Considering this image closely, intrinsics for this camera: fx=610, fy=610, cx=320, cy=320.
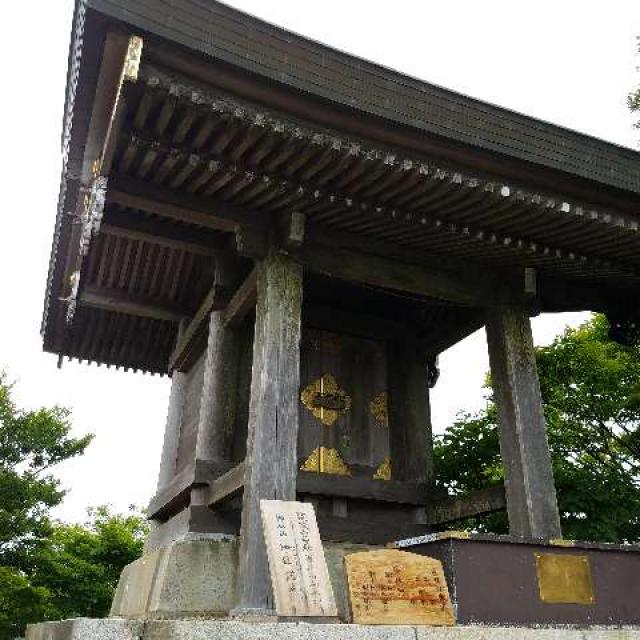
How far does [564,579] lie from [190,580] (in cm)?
302

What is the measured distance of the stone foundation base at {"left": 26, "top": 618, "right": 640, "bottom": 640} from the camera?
3139mm

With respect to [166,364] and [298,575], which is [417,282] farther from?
[166,364]

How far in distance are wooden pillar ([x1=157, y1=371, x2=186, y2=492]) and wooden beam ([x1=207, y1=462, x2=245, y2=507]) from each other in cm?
197

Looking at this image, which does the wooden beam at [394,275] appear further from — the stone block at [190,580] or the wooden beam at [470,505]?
the stone block at [190,580]

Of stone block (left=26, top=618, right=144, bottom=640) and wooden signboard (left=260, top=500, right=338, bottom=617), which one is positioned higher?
wooden signboard (left=260, top=500, right=338, bottom=617)

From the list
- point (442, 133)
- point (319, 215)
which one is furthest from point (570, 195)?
point (319, 215)

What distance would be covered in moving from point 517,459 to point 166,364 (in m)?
5.74

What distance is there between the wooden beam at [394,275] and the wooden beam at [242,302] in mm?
585

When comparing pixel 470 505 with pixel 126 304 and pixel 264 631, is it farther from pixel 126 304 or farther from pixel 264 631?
pixel 126 304

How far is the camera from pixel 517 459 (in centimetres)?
603

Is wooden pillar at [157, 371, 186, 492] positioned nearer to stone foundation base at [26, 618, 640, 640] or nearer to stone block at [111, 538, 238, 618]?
stone block at [111, 538, 238, 618]

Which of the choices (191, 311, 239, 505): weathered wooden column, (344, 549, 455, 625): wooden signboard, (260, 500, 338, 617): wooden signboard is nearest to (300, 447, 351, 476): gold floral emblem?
(191, 311, 239, 505): weathered wooden column

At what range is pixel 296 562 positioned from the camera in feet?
12.9

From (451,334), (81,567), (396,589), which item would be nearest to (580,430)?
(451,334)
